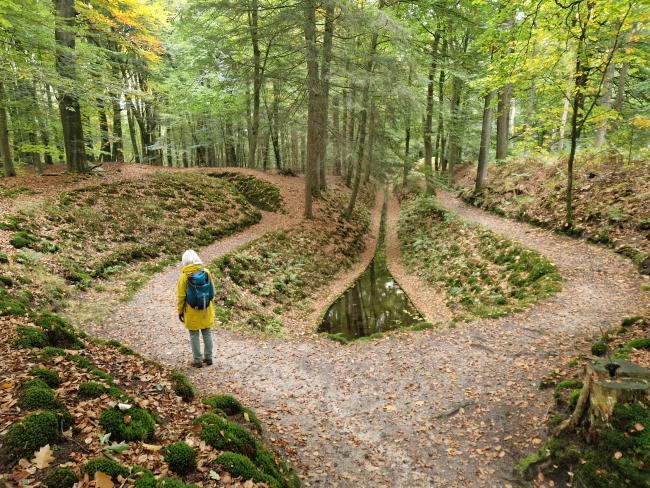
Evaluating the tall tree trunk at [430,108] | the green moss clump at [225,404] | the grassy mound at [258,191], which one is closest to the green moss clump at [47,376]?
the green moss clump at [225,404]

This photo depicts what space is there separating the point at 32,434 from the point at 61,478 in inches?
21.8

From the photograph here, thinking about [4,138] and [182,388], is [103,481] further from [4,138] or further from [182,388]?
[4,138]

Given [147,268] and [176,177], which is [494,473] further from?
[176,177]

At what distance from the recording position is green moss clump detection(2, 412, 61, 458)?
2986mm

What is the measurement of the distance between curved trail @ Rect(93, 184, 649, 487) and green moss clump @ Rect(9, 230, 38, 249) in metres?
2.95

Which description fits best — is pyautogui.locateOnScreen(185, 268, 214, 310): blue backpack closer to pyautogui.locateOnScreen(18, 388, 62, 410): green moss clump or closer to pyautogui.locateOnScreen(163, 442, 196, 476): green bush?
pyautogui.locateOnScreen(18, 388, 62, 410): green moss clump

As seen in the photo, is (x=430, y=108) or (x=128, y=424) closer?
(x=128, y=424)

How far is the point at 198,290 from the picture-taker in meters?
6.32

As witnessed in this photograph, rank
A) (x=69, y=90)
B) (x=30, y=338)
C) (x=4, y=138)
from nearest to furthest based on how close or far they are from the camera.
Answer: (x=30, y=338) < (x=69, y=90) < (x=4, y=138)

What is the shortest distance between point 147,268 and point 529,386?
1047 cm

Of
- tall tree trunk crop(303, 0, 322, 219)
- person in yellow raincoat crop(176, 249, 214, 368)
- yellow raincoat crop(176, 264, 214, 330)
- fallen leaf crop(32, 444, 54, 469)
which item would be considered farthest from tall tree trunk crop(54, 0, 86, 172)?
fallen leaf crop(32, 444, 54, 469)

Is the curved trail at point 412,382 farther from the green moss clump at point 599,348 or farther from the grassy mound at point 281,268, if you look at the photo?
the grassy mound at point 281,268

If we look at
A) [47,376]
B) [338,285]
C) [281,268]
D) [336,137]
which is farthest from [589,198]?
[47,376]

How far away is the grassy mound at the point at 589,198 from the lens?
10.5m
